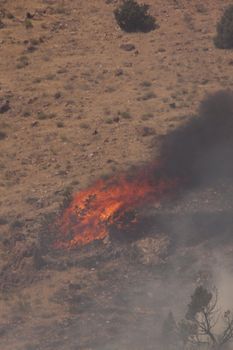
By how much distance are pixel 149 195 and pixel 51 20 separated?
58.8 feet

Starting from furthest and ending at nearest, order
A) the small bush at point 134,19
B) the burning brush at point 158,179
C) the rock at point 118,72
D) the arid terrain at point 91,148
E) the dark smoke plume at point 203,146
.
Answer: the small bush at point 134,19, the rock at point 118,72, the dark smoke plume at point 203,146, the burning brush at point 158,179, the arid terrain at point 91,148

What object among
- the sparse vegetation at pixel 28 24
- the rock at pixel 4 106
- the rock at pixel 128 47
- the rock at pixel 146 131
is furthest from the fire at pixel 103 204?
the sparse vegetation at pixel 28 24

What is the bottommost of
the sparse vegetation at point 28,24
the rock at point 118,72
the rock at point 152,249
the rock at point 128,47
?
the rock at point 152,249

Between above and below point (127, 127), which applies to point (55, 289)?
below

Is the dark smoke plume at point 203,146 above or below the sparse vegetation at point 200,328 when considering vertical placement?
above

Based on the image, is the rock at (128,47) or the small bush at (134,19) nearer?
the rock at (128,47)

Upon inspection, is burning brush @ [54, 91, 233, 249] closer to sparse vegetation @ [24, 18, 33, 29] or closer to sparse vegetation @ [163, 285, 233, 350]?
sparse vegetation @ [163, 285, 233, 350]

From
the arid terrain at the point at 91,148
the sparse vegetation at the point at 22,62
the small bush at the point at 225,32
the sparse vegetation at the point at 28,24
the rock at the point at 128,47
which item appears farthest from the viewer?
the sparse vegetation at the point at 28,24

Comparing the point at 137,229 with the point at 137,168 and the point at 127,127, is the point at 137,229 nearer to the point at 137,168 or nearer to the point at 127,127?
the point at 137,168

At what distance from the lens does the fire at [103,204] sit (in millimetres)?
22656

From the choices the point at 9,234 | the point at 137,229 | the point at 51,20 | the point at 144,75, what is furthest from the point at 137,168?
the point at 51,20

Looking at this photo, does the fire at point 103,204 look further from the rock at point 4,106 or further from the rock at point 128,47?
the rock at point 128,47

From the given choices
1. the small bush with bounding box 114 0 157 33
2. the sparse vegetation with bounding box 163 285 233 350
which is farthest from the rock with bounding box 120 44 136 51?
the sparse vegetation with bounding box 163 285 233 350

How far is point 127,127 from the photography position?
28.9 metres
